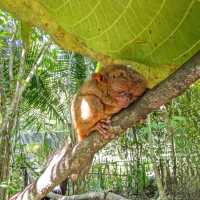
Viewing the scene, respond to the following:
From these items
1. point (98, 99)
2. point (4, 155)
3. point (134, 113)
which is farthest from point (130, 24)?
point (4, 155)

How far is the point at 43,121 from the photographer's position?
6.07 meters

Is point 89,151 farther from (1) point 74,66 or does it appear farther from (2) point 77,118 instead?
(1) point 74,66

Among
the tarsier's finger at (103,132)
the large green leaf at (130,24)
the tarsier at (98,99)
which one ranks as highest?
the tarsier at (98,99)

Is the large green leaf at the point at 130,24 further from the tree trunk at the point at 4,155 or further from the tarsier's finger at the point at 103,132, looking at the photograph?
the tree trunk at the point at 4,155

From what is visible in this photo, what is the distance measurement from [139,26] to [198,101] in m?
5.05

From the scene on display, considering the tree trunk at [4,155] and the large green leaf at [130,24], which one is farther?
the tree trunk at [4,155]

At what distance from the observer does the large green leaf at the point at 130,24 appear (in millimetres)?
373

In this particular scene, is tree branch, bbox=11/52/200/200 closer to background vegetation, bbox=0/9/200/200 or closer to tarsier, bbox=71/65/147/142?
tarsier, bbox=71/65/147/142

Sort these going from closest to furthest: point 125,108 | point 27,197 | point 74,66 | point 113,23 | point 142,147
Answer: point 113,23 < point 125,108 < point 27,197 < point 74,66 < point 142,147

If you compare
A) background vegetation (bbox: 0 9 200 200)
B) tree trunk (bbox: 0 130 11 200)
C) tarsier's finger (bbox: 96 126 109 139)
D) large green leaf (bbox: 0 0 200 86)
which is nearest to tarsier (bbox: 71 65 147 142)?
tarsier's finger (bbox: 96 126 109 139)

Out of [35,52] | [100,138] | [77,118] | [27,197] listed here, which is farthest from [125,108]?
[35,52]

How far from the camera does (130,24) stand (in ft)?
1.31

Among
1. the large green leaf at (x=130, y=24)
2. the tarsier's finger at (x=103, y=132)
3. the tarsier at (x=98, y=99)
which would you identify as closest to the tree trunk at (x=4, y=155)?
the tarsier at (x=98, y=99)

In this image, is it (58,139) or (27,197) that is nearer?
(27,197)
